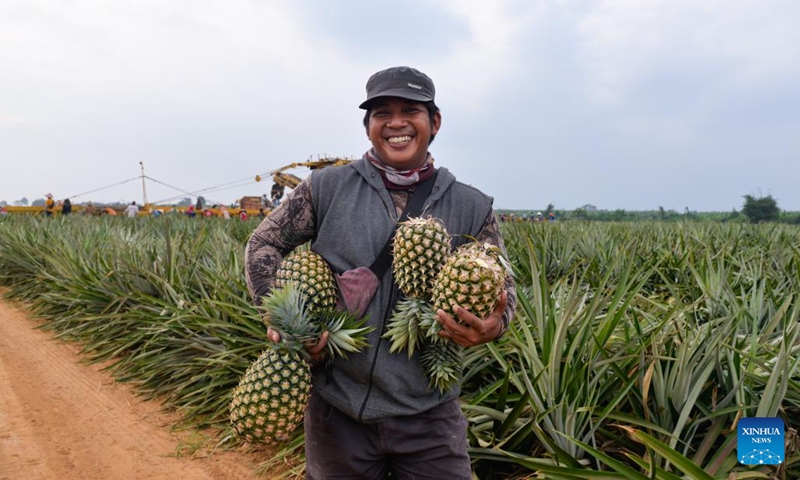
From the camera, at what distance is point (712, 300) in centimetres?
378

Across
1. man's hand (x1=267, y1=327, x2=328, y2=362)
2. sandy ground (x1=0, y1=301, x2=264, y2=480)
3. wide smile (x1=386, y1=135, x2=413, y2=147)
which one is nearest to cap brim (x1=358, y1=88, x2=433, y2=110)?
wide smile (x1=386, y1=135, x2=413, y2=147)

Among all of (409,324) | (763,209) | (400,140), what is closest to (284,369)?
(409,324)

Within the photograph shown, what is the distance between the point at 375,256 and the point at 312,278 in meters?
0.25

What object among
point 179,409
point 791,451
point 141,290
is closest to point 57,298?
point 141,290

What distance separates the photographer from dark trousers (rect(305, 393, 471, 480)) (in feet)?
6.09

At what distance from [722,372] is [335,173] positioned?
84.1 inches

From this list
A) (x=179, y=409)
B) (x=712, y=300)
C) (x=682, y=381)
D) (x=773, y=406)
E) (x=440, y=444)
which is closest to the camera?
(x=440, y=444)

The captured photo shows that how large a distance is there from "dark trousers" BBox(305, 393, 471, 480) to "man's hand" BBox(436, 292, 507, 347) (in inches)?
16.6

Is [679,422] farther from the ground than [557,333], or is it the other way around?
[557,333]

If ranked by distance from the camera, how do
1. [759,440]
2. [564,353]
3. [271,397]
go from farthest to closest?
[564,353], [759,440], [271,397]

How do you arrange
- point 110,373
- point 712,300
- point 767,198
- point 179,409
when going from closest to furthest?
point 712,300 < point 179,409 < point 110,373 < point 767,198

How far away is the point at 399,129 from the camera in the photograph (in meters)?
1.88

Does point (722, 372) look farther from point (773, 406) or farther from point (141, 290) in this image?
point (141, 290)

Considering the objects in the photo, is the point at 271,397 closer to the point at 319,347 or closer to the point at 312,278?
the point at 319,347
